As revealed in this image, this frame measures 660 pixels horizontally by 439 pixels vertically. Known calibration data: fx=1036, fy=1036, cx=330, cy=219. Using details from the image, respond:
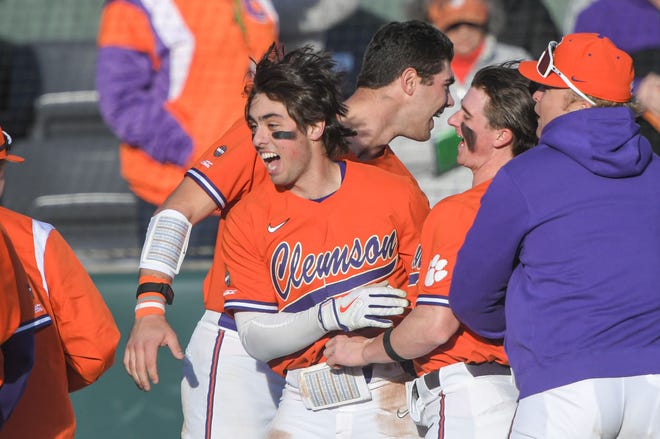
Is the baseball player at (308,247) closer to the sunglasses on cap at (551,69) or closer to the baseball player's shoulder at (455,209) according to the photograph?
the baseball player's shoulder at (455,209)

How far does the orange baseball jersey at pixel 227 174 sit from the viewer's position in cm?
285

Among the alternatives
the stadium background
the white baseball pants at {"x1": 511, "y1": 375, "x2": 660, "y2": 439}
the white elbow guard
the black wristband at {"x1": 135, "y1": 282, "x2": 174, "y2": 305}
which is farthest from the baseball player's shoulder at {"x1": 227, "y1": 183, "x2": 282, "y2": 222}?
the stadium background

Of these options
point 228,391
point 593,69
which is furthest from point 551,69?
point 228,391

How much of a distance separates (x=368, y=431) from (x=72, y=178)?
3.69 m

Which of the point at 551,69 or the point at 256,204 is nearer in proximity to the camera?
the point at 551,69

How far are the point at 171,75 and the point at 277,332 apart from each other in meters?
3.18

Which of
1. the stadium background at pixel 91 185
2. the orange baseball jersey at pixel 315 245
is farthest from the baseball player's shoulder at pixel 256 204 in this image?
the stadium background at pixel 91 185

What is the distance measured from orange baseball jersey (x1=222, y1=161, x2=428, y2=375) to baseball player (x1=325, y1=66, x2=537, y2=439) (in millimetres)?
156

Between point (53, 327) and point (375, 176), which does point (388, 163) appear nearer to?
point (375, 176)

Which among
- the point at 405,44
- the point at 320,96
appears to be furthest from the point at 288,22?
the point at 320,96

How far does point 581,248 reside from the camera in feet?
7.19

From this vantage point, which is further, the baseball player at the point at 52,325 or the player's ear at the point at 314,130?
the player's ear at the point at 314,130

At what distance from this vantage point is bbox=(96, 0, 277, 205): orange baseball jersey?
5.36m

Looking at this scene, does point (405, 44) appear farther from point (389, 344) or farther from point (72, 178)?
point (72, 178)
